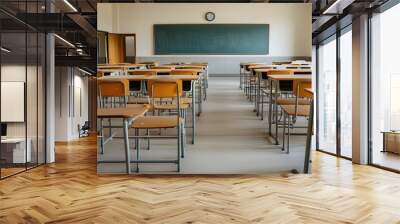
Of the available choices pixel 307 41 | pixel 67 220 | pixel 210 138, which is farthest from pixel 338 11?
pixel 67 220

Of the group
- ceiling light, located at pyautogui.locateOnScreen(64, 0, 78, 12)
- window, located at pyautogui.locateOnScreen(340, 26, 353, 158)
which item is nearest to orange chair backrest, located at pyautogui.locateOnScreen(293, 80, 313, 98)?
window, located at pyautogui.locateOnScreen(340, 26, 353, 158)

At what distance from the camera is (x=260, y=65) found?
17.6ft

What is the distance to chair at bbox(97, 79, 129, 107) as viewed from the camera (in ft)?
16.5

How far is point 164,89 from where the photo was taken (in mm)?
4934

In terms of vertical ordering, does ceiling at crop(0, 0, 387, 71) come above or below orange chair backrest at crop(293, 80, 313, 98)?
above

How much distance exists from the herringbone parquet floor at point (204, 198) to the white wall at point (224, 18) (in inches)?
60.1

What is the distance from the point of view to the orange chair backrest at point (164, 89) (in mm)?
4914

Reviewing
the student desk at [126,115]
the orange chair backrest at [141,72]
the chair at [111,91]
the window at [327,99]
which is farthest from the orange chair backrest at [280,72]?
the window at [327,99]

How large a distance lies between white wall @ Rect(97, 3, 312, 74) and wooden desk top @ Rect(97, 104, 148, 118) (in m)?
0.69

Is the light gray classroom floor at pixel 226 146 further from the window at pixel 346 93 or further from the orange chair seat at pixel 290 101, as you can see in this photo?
the window at pixel 346 93

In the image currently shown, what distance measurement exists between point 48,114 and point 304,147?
5.03 meters

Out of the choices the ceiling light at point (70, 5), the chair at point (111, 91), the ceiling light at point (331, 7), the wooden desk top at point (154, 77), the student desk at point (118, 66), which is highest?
the ceiling light at point (70, 5)

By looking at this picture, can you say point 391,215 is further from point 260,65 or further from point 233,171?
point 260,65

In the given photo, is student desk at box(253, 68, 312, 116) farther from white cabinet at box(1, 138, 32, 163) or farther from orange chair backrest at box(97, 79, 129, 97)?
white cabinet at box(1, 138, 32, 163)
